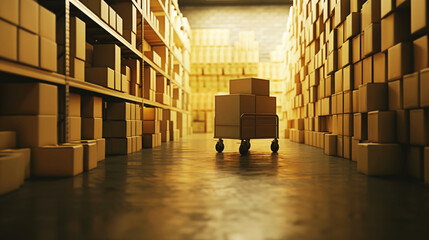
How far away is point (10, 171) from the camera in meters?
2.36

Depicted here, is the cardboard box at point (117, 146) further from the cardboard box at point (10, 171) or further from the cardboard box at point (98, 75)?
the cardboard box at point (10, 171)

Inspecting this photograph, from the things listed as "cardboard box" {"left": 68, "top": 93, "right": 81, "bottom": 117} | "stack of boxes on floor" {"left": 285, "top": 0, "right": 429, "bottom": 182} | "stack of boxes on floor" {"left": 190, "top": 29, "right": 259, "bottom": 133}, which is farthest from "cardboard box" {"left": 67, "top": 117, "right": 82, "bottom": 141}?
"stack of boxes on floor" {"left": 190, "top": 29, "right": 259, "bottom": 133}

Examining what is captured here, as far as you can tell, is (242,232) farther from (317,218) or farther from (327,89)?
(327,89)

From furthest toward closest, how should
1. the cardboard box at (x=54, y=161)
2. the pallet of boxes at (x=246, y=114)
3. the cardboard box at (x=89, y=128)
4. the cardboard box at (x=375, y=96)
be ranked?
the pallet of boxes at (x=246, y=114) < the cardboard box at (x=89, y=128) < the cardboard box at (x=375, y=96) < the cardboard box at (x=54, y=161)

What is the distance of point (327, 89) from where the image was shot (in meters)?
5.53

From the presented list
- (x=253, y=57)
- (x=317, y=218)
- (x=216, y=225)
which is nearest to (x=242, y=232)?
(x=216, y=225)

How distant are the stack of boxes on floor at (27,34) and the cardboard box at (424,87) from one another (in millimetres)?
3324

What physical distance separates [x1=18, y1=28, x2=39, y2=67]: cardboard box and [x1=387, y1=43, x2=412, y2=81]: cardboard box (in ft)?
11.0

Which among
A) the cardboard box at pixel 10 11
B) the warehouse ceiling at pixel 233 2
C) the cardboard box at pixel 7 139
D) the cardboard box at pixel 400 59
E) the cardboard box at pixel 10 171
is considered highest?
the warehouse ceiling at pixel 233 2

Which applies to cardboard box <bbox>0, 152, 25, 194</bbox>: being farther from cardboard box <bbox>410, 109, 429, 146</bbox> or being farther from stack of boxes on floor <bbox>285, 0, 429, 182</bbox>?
cardboard box <bbox>410, 109, 429, 146</bbox>

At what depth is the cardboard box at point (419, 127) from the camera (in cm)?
274

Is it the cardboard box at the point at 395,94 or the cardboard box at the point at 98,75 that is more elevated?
the cardboard box at the point at 98,75

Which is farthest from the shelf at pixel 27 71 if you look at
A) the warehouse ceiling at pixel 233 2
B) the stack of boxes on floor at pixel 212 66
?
the warehouse ceiling at pixel 233 2

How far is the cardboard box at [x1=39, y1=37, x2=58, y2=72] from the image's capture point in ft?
9.25
